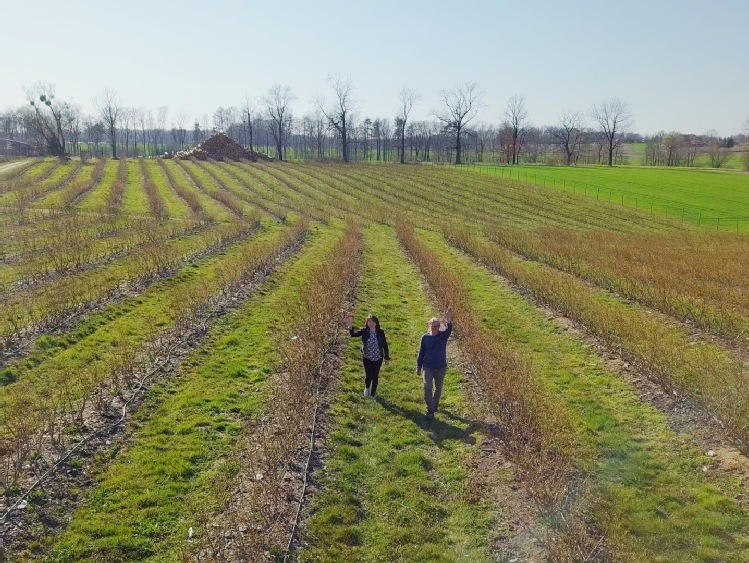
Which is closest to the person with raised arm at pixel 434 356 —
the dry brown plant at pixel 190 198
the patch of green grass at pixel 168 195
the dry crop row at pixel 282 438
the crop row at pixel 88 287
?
the dry crop row at pixel 282 438

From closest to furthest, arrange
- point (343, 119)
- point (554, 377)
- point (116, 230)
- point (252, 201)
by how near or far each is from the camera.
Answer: point (554, 377) → point (116, 230) → point (252, 201) → point (343, 119)

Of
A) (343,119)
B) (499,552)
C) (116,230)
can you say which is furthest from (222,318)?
(343,119)

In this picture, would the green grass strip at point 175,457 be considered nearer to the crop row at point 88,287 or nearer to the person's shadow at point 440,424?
the person's shadow at point 440,424

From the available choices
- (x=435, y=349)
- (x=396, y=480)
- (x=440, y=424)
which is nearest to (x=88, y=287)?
(x=435, y=349)

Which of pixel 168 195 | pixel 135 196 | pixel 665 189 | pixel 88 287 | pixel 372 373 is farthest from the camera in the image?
pixel 665 189

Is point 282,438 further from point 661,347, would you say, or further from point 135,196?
point 135,196

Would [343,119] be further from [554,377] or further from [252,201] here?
[554,377]
